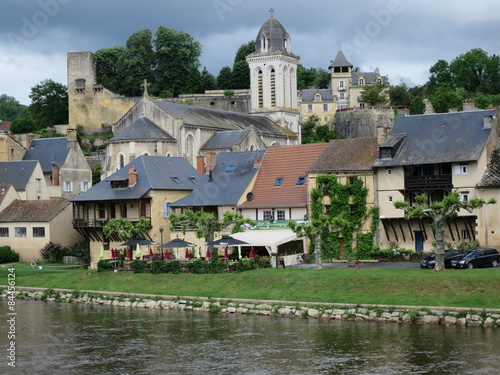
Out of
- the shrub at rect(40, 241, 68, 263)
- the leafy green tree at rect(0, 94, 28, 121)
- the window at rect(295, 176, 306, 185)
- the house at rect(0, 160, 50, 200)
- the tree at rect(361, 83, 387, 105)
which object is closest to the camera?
the window at rect(295, 176, 306, 185)

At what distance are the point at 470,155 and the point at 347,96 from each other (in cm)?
7163

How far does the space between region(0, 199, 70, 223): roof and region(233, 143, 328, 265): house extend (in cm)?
1470

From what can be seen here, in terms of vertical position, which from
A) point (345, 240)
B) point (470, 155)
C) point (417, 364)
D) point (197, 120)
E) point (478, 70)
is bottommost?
point (417, 364)

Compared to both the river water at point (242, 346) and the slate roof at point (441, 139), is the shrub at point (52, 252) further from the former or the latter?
the slate roof at point (441, 139)

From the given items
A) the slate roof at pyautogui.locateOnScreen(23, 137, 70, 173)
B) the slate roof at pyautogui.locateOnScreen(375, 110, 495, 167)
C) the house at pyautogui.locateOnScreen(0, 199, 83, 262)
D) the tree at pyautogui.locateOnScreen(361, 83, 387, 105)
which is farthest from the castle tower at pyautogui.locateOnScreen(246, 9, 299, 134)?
the slate roof at pyautogui.locateOnScreen(375, 110, 495, 167)

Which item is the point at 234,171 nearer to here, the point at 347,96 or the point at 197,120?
the point at 197,120

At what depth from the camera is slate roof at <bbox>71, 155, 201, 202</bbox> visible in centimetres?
5744

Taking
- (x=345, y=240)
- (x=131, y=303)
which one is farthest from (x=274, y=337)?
(x=345, y=240)

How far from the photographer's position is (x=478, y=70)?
113625mm

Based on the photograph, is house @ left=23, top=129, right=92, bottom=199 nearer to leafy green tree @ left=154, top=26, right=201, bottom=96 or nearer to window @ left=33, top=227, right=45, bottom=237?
window @ left=33, top=227, right=45, bottom=237

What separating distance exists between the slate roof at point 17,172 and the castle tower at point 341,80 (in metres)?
54.6

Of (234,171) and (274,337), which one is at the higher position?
(234,171)

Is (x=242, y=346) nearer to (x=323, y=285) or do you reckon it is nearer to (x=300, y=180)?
(x=323, y=285)

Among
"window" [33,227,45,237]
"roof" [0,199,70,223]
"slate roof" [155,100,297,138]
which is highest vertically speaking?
"slate roof" [155,100,297,138]
